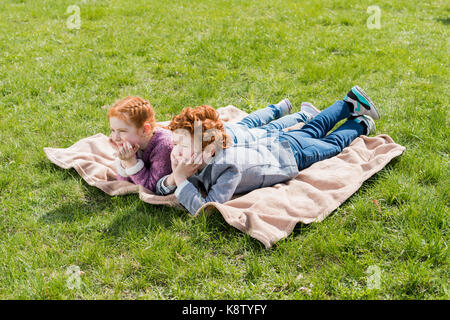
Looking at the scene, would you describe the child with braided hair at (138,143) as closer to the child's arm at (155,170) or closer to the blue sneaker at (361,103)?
the child's arm at (155,170)

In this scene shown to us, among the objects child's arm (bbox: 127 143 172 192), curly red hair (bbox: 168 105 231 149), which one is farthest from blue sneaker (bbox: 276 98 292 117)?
child's arm (bbox: 127 143 172 192)

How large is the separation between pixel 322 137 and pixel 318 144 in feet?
0.91

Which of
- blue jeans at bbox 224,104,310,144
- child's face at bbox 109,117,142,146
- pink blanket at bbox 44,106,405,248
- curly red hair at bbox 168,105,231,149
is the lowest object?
pink blanket at bbox 44,106,405,248

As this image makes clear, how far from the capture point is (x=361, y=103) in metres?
4.67

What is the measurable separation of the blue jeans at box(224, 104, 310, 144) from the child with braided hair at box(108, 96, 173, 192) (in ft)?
2.05

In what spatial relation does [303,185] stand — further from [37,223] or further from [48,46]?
[48,46]

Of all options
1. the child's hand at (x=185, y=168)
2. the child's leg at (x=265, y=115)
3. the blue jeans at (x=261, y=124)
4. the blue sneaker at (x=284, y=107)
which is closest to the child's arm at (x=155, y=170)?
the child's hand at (x=185, y=168)

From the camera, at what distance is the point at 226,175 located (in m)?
Result: 3.65

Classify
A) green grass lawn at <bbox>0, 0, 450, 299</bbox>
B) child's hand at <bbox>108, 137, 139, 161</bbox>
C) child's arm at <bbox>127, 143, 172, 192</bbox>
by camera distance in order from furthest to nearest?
child's arm at <bbox>127, 143, 172, 192</bbox> → child's hand at <bbox>108, 137, 139, 161</bbox> → green grass lawn at <bbox>0, 0, 450, 299</bbox>

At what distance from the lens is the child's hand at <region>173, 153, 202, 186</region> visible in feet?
11.7

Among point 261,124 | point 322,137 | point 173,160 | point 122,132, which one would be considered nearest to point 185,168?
point 173,160

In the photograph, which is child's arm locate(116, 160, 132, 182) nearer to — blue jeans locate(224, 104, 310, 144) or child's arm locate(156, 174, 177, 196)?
child's arm locate(156, 174, 177, 196)

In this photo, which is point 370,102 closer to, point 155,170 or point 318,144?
point 318,144
